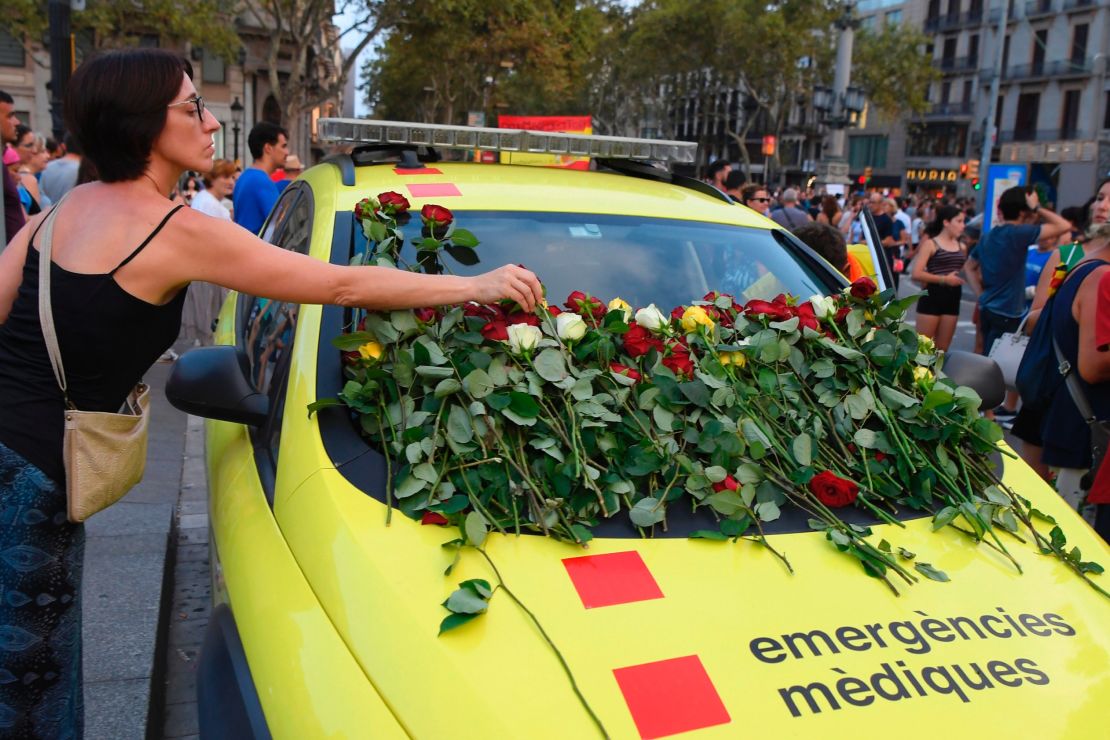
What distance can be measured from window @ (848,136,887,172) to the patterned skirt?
224 feet

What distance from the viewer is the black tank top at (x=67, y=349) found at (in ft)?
6.80

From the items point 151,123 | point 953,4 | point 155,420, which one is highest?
point 953,4

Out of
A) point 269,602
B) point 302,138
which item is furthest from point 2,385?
point 302,138

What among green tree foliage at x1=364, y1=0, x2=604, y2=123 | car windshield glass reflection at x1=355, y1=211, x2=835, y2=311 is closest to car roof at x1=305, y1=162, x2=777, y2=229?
car windshield glass reflection at x1=355, y1=211, x2=835, y2=311

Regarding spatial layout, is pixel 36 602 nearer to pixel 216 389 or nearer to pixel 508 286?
pixel 216 389

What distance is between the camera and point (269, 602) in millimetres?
2008

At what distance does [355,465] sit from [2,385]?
780mm

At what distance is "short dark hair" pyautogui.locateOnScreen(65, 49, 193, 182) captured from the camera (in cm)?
211

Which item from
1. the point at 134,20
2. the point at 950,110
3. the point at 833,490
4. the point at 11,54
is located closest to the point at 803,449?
the point at 833,490

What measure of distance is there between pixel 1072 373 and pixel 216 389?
3315 mm

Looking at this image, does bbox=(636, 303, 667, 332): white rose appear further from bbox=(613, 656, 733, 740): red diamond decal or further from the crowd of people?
bbox=(613, 656, 733, 740): red diamond decal

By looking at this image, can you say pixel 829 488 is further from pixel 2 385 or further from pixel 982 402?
pixel 2 385

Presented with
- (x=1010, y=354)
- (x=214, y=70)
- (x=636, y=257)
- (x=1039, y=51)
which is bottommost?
(x=1010, y=354)

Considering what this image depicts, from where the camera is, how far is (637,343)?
8.08 ft
